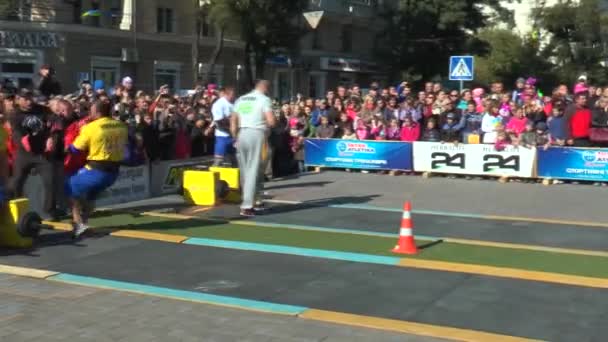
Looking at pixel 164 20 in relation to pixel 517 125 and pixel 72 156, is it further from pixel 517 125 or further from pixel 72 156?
pixel 72 156

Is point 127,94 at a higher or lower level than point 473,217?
higher

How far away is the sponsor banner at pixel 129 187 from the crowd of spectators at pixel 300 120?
18 centimetres

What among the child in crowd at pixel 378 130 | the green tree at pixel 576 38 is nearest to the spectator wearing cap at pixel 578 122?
the child in crowd at pixel 378 130

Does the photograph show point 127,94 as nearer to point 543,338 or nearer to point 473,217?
point 473,217

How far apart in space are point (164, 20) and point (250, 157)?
98.9ft

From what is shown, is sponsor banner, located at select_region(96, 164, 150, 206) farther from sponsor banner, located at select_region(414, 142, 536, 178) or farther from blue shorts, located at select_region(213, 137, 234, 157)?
sponsor banner, located at select_region(414, 142, 536, 178)

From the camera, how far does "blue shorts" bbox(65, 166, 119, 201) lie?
9180 millimetres

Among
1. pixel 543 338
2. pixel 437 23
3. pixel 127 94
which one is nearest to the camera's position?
pixel 543 338

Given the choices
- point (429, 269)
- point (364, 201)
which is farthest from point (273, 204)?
point (429, 269)

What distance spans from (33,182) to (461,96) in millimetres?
11161

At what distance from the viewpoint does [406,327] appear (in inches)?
233

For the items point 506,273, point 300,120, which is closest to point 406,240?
point 506,273

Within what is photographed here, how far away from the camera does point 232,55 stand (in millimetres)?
43156

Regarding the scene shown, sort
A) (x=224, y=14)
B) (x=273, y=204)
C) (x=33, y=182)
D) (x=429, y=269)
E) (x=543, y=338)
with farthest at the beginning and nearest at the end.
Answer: (x=224, y=14)
(x=273, y=204)
(x=33, y=182)
(x=429, y=269)
(x=543, y=338)
